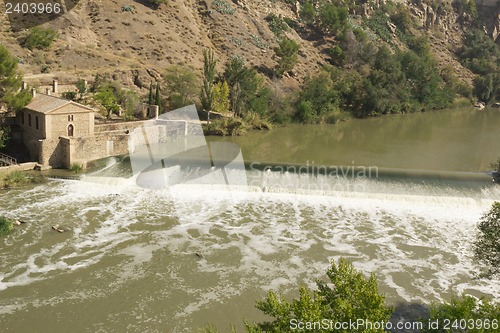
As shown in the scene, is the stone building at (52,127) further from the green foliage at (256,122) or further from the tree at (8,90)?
the green foliage at (256,122)

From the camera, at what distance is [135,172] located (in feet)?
78.2

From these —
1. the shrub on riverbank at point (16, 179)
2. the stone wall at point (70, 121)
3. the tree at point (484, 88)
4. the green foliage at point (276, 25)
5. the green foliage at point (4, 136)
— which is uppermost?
the green foliage at point (276, 25)

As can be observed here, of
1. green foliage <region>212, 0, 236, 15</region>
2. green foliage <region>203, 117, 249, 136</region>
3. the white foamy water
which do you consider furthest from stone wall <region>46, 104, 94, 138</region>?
green foliage <region>212, 0, 236, 15</region>

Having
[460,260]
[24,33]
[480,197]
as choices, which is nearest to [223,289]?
[460,260]

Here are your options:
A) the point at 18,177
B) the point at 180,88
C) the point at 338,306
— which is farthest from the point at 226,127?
the point at 338,306

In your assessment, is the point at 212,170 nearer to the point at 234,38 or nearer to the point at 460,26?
the point at 234,38

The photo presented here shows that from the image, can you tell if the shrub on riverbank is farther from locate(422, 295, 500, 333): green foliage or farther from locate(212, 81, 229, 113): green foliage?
locate(422, 295, 500, 333): green foliage

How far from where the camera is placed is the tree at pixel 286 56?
47.1m

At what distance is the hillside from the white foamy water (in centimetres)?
1728

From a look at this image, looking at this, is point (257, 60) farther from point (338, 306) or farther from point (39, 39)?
point (338, 306)

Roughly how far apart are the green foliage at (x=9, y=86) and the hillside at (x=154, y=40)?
7168 mm

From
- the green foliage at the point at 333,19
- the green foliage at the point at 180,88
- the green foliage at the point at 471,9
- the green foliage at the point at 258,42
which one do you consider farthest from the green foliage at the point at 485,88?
the green foliage at the point at 180,88

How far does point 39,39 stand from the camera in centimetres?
3725

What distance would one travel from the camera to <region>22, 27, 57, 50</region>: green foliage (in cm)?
3703
